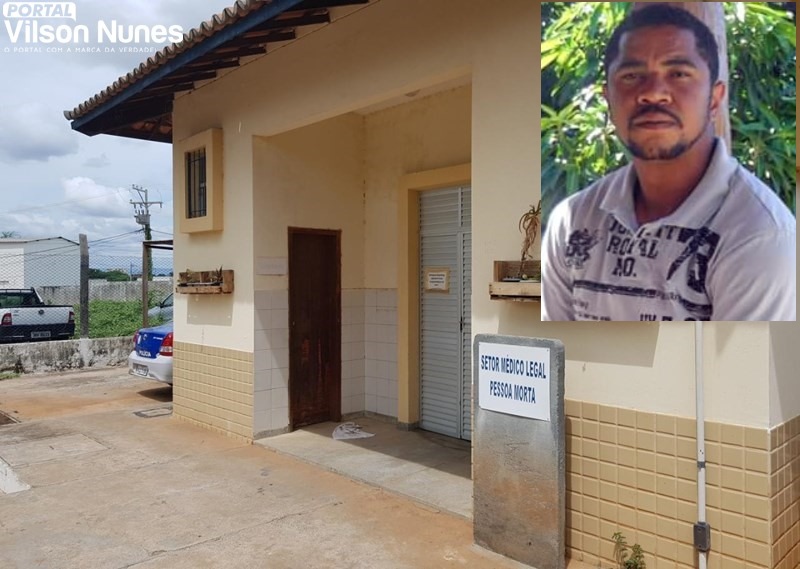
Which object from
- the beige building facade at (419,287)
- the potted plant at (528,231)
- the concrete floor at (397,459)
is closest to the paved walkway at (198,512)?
the concrete floor at (397,459)

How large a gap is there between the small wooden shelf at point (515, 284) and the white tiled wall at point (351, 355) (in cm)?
315

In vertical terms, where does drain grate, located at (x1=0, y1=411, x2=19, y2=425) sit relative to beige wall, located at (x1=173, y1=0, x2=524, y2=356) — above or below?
below

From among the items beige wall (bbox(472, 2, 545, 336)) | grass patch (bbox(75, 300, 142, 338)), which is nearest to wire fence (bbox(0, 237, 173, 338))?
grass patch (bbox(75, 300, 142, 338))

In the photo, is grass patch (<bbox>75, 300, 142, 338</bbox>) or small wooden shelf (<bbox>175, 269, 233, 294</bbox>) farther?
grass patch (<bbox>75, 300, 142, 338</bbox>)

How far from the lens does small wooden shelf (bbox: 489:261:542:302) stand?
11.9 feet

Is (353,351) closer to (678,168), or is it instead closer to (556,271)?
(556,271)

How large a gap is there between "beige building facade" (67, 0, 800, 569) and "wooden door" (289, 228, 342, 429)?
0.07 meters

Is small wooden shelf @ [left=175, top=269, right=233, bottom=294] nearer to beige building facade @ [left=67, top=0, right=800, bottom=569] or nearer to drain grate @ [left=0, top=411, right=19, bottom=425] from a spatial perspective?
beige building facade @ [left=67, top=0, right=800, bottom=569]

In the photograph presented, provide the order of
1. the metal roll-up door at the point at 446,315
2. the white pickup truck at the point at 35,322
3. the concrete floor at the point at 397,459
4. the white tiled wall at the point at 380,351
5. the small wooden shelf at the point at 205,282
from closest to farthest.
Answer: the concrete floor at the point at 397,459
the metal roll-up door at the point at 446,315
the small wooden shelf at the point at 205,282
the white tiled wall at the point at 380,351
the white pickup truck at the point at 35,322

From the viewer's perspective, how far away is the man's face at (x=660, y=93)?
10.3 feet

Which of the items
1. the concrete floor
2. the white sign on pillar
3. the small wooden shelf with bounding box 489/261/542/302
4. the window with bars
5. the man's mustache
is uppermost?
the window with bars

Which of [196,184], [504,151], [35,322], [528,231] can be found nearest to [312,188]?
[196,184]

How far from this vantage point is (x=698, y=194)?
317 centimetres

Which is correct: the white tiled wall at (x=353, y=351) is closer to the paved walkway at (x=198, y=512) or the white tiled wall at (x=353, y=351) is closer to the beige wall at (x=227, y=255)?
the beige wall at (x=227, y=255)
